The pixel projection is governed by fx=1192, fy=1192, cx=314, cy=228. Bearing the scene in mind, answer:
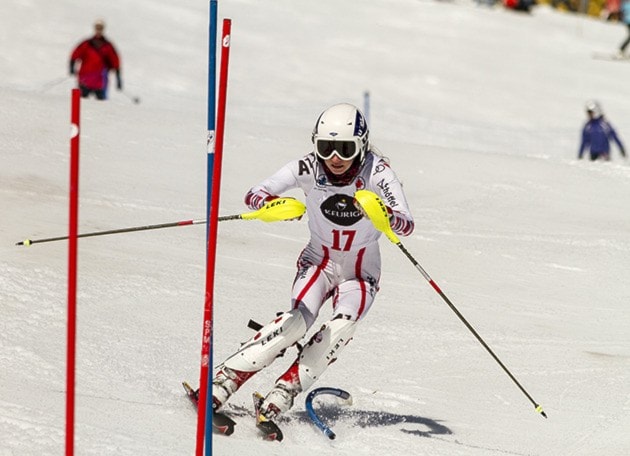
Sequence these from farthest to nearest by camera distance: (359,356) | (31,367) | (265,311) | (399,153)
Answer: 1. (399,153)
2. (265,311)
3. (359,356)
4. (31,367)

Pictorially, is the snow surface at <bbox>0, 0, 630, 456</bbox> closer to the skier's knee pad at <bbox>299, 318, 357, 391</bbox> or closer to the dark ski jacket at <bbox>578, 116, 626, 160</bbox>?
the skier's knee pad at <bbox>299, 318, 357, 391</bbox>

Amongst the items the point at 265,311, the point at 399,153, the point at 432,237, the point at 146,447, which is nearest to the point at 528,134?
the point at 399,153

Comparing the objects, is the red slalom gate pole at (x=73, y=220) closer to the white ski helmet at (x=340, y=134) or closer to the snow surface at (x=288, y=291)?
the snow surface at (x=288, y=291)

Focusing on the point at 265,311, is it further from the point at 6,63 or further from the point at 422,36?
the point at 422,36

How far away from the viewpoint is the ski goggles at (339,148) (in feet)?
18.9

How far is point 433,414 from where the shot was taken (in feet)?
22.3

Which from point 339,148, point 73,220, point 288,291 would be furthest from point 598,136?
point 73,220

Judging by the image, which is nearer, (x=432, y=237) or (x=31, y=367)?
(x=31, y=367)

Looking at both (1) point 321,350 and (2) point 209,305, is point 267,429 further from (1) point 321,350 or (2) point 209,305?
(2) point 209,305

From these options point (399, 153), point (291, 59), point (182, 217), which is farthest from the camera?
point (291, 59)

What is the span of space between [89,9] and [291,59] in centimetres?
476

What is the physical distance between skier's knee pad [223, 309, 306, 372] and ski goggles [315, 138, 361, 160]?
82 cm

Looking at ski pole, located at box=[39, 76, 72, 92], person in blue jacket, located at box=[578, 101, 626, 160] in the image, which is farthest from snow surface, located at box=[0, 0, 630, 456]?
ski pole, located at box=[39, 76, 72, 92]

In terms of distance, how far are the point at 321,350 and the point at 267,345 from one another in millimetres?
279
